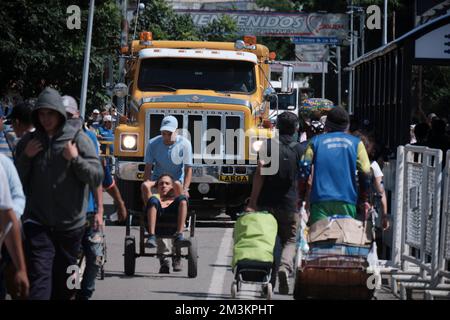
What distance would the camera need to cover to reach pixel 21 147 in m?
8.80

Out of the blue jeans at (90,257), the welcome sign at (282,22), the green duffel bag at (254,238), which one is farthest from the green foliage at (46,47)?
the blue jeans at (90,257)

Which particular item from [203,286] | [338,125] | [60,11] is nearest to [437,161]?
[338,125]

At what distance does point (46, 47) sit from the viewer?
121ft

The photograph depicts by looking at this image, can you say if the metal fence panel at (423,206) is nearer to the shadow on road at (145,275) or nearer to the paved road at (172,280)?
the paved road at (172,280)

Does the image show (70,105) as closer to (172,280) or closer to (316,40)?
(172,280)

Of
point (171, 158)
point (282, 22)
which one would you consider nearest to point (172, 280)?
point (171, 158)

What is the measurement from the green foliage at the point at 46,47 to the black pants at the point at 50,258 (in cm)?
2652

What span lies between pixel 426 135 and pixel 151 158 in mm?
4259

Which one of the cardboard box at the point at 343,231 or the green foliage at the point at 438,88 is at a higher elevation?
the green foliage at the point at 438,88

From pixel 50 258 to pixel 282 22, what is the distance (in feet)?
197

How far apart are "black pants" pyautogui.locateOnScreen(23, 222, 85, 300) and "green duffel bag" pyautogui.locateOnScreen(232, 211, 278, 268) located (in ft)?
6.99

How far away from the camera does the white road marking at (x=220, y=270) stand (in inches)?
460

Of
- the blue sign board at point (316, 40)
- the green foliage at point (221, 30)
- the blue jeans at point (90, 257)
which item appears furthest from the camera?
the blue sign board at point (316, 40)

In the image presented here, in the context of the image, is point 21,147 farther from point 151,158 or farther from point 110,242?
point 110,242
